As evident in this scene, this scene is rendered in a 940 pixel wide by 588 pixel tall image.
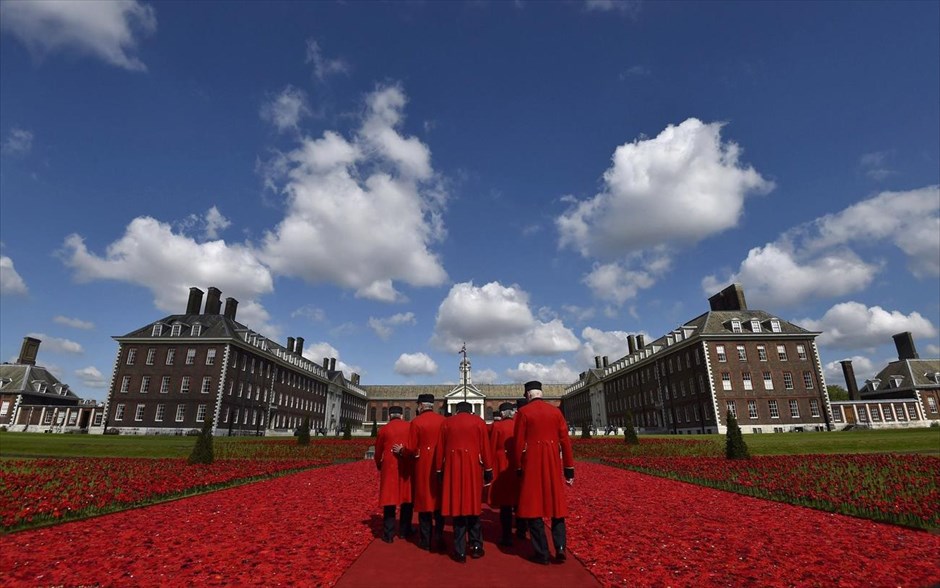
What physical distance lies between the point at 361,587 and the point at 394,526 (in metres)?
2.25

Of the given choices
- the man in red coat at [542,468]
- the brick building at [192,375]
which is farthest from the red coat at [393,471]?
the brick building at [192,375]

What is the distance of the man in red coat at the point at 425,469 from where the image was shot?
6.97 m

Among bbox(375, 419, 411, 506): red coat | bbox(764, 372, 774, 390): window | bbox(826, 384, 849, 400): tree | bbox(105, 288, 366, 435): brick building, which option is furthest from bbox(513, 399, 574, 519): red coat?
bbox(826, 384, 849, 400): tree

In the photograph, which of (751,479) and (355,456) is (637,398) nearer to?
(355,456)

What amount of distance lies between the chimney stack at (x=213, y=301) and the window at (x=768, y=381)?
6285cm

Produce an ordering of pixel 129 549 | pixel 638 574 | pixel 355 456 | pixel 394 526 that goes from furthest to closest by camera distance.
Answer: pixel 355 456
pixel 394 526
pixel 129 549
pixel 638 574

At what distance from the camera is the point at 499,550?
6.94 metres

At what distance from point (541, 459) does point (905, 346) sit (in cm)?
8535

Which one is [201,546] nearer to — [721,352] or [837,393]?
[721,352]

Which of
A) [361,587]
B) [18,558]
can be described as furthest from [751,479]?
[18,558]

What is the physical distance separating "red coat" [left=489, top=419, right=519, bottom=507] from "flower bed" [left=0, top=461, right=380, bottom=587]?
2.27 meters

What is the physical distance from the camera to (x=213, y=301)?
5547 cm

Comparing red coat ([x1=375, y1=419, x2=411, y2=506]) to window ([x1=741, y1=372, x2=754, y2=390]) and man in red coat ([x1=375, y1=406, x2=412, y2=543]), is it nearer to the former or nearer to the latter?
man in red coat ([x1=375, y1=406, x2=412, y2=543])

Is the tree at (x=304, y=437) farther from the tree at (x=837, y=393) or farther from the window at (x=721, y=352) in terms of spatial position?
the tree at (x=837, y=393)
